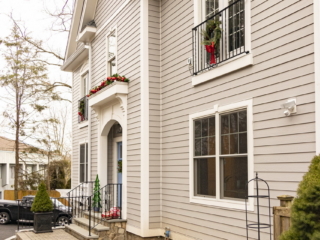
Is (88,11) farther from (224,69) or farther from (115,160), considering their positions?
(224,69)

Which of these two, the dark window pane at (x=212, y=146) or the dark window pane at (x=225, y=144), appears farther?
the dark window pane at (x=212, y=146)

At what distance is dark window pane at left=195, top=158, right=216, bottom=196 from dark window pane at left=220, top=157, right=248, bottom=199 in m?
0.28

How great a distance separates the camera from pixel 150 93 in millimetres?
8820

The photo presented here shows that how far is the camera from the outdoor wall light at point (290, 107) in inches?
211

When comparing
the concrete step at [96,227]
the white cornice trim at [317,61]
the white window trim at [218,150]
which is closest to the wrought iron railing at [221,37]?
the white window trim at [218,150]

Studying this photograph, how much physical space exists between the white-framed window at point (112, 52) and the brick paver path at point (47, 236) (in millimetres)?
4419

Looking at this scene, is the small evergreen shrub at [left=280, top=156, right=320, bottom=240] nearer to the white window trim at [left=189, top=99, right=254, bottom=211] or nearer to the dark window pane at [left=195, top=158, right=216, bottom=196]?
the white window trim at [left=189, top=99, right=254, bottom=211]

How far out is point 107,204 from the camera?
35.7ft

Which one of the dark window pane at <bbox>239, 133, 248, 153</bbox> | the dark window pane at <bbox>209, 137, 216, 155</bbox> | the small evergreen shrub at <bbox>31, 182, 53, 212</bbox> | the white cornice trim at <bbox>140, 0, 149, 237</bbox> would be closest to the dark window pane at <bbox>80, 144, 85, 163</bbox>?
the small evergreen shrub at <bbox>31, 182, 53, 212</bbox>

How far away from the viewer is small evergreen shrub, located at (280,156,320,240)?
3.55 m

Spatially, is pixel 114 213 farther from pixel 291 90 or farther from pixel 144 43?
pixel 291 90

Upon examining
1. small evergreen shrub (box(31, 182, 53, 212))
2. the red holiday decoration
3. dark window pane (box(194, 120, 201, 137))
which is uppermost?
the red holiday decoration

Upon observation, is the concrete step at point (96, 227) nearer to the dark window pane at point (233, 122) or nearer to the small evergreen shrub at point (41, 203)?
the small evergreen shrub at point (41, 203)

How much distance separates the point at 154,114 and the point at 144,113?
24 cm
